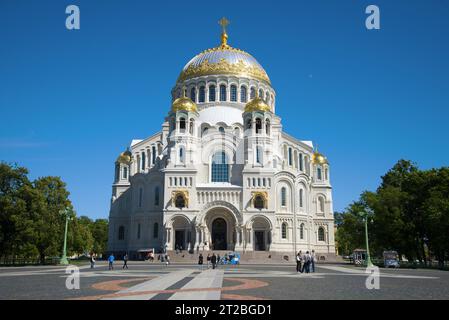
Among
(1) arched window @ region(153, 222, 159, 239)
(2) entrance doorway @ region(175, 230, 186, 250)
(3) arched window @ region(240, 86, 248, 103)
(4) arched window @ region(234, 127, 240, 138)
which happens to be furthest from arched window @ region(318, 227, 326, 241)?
(1) arched window @ region(153, 222, 159, 239)

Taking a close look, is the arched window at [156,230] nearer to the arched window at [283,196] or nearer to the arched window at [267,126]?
the arched window at [283,196]

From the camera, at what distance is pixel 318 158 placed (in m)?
68.6

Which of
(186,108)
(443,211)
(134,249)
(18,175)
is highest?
(186,108)

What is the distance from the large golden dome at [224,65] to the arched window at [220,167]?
51.4 feet

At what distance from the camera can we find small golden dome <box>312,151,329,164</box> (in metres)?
68.2

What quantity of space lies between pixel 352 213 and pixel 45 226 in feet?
115

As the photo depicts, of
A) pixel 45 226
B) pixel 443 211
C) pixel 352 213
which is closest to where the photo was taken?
pixel 443 211

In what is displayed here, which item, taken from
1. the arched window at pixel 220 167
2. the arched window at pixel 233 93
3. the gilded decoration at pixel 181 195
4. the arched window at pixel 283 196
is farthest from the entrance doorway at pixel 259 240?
the arched window at pixel 233 93

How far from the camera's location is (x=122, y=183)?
66750 mm

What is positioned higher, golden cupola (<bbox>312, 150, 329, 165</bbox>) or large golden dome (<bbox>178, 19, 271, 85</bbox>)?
large golden dome (<bbox>178, 19, 271, 85</bbox>)

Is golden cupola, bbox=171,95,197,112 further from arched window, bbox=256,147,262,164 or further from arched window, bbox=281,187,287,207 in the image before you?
arched window, bbox=281,187,287,207

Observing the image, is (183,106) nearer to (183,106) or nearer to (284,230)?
(183,106)
